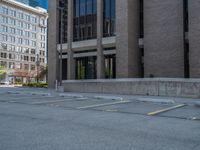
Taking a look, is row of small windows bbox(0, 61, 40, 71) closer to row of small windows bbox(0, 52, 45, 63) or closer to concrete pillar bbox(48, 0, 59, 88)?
row of small windows bbox(0, 52, 45, 63)

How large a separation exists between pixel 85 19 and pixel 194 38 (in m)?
15.7

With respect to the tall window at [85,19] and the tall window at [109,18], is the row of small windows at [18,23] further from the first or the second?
the tall window at [109,18]

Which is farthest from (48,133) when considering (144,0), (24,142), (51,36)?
(51,36)

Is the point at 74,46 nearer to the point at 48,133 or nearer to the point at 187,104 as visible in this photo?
the point at 187,104

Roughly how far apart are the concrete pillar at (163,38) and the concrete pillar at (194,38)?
188cm

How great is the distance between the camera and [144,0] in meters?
31.8

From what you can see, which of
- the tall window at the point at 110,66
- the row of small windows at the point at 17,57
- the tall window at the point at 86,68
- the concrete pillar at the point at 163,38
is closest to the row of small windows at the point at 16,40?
the row of small windows at the point at 17,57

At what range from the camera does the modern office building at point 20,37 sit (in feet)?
311

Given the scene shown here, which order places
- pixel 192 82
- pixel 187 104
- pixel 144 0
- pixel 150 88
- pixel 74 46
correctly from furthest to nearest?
pixel 74 46 → pixel 144 0 → pixel 150 88 → pixel 192 82 → pixel 187 104

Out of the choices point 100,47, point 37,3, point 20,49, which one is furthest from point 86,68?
point 37,3

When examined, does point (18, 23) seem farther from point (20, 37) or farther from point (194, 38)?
point (194, 38)

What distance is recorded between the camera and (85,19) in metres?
36.4

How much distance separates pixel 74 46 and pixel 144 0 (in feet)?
36.2

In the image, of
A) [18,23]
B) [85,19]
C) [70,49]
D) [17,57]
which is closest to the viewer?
[85,19]
